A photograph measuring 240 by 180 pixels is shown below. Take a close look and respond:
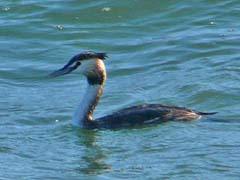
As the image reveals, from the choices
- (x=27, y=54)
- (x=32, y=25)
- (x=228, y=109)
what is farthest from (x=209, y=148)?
(x=32, y=25)

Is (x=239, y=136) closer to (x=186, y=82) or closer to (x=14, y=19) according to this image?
(x=186, y=82)

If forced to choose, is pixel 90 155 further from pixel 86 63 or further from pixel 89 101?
pixel 89 101

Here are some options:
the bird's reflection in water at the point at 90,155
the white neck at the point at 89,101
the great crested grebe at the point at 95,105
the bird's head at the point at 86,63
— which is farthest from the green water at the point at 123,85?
the bird's head at the point at 86,63

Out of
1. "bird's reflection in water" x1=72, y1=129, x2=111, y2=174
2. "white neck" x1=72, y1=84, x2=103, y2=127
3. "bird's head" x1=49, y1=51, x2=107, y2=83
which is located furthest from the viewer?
"white neck" x1=72, y1=84, x2=103, y2=127

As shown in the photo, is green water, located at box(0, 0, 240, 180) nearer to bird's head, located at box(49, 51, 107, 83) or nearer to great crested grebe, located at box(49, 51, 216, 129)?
great crested grebe, located at box(49, 51, 216, 129)

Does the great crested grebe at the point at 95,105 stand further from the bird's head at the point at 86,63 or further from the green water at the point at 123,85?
the green water at the point at 123,85

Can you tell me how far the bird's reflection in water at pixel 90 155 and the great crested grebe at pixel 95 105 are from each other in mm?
205

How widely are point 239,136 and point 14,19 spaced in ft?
26.6

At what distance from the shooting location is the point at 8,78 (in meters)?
17.6

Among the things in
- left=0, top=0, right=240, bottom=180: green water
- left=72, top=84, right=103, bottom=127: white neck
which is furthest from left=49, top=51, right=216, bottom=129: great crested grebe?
left=0, top=0, right=240, bottom=180: green water

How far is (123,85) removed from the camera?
55.6 feet

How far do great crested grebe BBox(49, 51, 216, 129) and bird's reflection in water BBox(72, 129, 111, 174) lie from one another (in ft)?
0.67

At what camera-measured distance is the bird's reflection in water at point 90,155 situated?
12684 mm

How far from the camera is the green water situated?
42.1 feet
